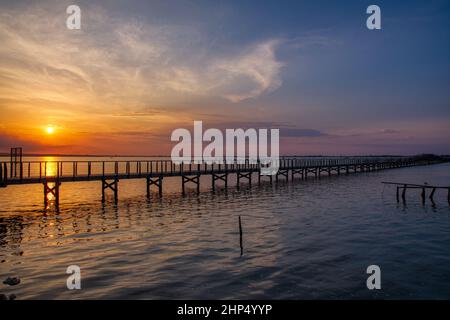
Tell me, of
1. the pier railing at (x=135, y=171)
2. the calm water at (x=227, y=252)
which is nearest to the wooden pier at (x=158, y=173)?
the pier railing at (x=135, y=171)

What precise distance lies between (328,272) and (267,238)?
530 centimetres

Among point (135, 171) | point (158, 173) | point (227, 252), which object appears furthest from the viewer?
point (135, 171)

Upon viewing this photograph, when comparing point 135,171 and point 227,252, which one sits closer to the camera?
point 227,252

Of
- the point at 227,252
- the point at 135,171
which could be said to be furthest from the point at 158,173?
the point at 135,171

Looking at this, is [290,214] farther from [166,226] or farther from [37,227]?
[37,227]

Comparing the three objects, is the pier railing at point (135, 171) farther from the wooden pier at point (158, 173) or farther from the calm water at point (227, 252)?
the calm water at point (227, 252)

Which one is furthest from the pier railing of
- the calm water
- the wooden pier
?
the calm water

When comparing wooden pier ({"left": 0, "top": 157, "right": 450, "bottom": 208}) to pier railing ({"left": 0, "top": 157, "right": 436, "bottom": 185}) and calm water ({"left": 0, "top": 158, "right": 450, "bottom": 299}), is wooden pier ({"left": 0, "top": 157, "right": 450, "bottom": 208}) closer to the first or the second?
pier railing ({"left": 0, "top": 157, "right": 436, "bottom": 185})

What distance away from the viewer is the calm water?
A: 36.0 ft

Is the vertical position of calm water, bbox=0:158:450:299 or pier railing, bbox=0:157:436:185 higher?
pier railing, bbox=0:157:436:185

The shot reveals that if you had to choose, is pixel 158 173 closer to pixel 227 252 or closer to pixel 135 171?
pixel 227 252

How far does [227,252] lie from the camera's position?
49.2 ft

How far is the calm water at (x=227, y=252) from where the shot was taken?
1098 cm
